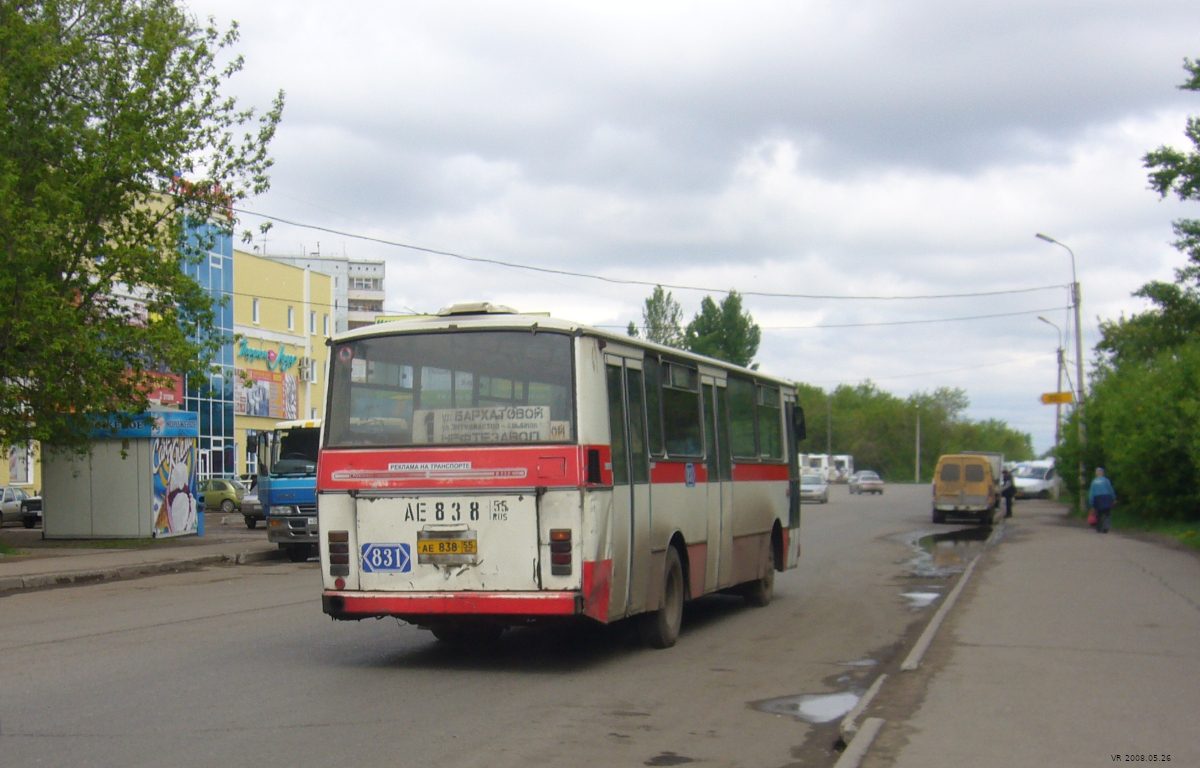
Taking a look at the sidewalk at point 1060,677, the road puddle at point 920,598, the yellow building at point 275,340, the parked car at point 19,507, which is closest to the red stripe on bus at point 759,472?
the road puddle at point 920,598

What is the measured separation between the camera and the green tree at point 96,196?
23.0 m

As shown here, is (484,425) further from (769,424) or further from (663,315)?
(663,315)

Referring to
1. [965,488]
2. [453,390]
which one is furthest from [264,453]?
[965,488]

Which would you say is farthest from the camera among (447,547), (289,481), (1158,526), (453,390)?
(1158,526)

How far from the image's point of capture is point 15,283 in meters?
22.3

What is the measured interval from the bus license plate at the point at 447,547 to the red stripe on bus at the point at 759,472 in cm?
486

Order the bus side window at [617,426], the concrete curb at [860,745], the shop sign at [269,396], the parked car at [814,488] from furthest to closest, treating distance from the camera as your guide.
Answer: the shop sign at [269,396], the parked car at [814,488], the bus side window at [617,426], the concrete curb at [860,745]

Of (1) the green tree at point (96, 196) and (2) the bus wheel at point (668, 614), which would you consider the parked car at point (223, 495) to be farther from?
(2) the bus wheel at point (668, 614)

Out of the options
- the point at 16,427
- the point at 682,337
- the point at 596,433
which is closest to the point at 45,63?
the point at 16,427

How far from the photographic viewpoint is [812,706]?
340 inches

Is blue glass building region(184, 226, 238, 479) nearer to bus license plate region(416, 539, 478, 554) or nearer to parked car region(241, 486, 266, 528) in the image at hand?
parked car region(241, 486, 266, 528)

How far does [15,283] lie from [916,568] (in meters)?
17.0

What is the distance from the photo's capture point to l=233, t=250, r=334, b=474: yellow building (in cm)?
6256

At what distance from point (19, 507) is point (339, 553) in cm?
3802
